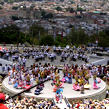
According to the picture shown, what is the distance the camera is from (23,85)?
20.7 metres

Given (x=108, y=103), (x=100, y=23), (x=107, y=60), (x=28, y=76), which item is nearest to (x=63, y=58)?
(x=107, y=60)

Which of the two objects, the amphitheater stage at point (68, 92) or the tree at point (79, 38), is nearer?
the amphitheater stage at point (68, 92)

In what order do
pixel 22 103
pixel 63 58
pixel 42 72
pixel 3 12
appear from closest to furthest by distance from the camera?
pixel 22 103 < pixel 42 72 < pixel 63 58 < pixel 3 12

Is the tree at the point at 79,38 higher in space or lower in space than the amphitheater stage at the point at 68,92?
lower

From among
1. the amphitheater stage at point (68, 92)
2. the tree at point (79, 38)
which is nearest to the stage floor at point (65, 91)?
the amphitheater stage at point (68, 92)

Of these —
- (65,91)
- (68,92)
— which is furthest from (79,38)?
(68,92)

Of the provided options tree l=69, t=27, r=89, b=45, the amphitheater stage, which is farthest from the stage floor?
tree l=69, t=27, r=89, b=45

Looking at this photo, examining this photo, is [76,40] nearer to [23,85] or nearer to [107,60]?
[107,60]

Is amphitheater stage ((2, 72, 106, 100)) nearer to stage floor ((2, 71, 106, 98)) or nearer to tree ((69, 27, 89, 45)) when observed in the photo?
stage floor ((2, 71, 106, 98))

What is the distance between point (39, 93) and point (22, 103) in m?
3.36

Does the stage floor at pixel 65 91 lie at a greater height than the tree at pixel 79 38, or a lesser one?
greater

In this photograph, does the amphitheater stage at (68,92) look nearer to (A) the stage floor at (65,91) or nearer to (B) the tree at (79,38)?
(A) the stage floor at (65,91)

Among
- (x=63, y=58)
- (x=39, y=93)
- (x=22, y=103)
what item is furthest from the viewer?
(x=63, y=58)

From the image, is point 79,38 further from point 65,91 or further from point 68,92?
point 68,92
